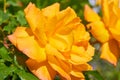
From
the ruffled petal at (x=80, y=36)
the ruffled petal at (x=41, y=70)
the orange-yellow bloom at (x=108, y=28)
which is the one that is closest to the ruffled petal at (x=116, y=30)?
the orange-yellow bloom at (x=108, y=28)

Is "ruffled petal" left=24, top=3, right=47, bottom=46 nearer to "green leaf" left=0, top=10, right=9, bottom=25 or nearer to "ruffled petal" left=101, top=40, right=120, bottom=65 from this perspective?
"green leaf" left=0, top=10, right=9, bottom=25

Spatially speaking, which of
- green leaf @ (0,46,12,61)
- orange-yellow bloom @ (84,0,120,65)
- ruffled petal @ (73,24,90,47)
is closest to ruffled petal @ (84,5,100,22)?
orange-yellow bloom @ (84,0,120,65)

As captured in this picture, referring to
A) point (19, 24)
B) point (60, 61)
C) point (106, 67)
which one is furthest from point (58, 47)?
point (106, 67)

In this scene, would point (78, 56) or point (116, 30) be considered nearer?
point (78, 56)

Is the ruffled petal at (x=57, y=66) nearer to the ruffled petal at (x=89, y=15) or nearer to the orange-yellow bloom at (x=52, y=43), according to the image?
the orange-yellow bloom at (x=52, y=43)

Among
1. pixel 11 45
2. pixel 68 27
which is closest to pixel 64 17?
pixel 68 27

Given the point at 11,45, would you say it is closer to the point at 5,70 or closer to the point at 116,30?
the point at 5,70

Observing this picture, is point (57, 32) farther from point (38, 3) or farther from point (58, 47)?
point (38, 3)
